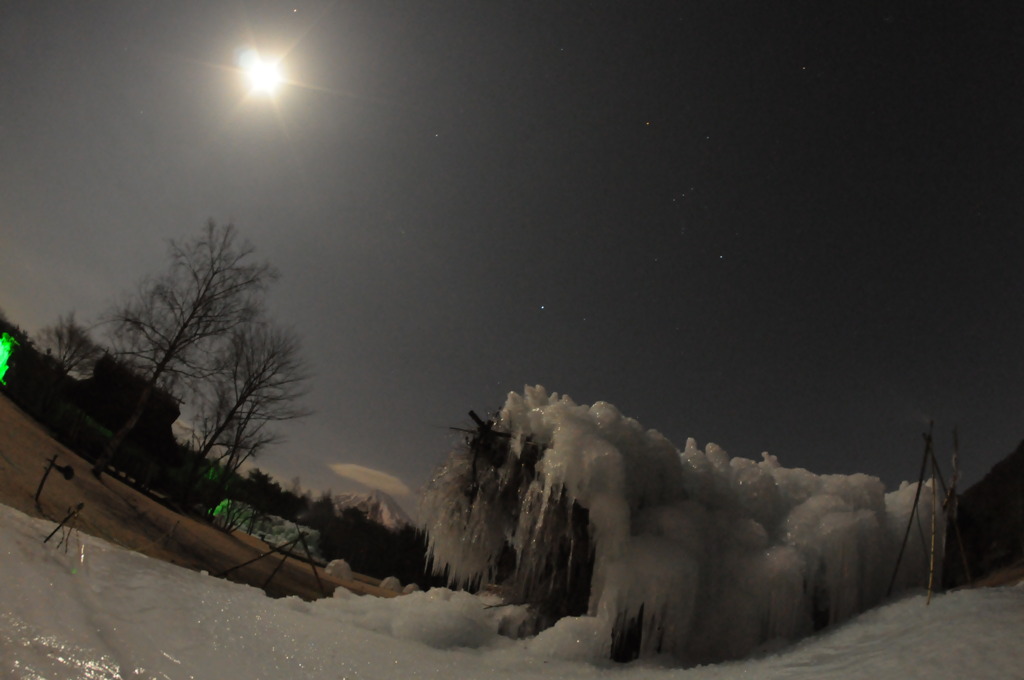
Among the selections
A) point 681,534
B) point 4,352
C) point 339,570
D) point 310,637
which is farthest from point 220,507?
point 681,534

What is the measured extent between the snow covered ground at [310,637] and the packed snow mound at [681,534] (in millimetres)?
368

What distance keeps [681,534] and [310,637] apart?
3001 millimetres

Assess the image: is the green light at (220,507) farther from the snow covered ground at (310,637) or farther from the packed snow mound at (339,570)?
the snow covered ground at (310,637)

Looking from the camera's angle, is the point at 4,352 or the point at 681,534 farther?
the point at 4,352

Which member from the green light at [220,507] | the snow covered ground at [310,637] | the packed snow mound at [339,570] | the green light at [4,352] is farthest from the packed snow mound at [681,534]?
the green light at [220,507]

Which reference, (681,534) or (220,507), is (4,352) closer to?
(220,507)

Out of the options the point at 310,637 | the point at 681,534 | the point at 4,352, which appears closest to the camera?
the point at 310,637

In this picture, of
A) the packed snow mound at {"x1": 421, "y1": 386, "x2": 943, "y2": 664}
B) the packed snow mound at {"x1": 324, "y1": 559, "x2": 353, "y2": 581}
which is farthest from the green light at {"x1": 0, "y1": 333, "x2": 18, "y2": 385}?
the packed snow mound at {"x1": 421, "y1": 386, "x2": 943, "y2": 664}

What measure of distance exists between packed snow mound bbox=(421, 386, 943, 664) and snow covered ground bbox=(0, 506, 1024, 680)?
0.37m

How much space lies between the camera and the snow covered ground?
1701 mm

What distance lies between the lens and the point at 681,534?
4.14 metres

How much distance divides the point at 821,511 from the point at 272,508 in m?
28.6

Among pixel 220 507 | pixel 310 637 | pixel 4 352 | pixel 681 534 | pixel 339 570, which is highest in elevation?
pixel 4 352

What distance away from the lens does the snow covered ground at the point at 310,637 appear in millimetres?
1701
